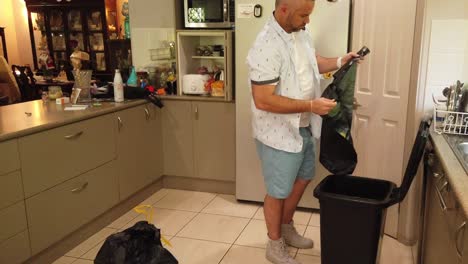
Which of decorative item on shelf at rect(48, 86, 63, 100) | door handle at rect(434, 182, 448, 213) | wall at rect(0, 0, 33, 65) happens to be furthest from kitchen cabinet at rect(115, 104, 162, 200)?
wall at rect(0, 0, 33, 65)

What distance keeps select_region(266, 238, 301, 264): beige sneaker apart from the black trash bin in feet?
1.13

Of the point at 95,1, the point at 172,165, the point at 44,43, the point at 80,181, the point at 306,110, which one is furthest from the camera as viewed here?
the point at 44,43

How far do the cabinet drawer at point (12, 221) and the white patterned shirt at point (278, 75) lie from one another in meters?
1.33

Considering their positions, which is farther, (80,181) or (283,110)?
(80,181)

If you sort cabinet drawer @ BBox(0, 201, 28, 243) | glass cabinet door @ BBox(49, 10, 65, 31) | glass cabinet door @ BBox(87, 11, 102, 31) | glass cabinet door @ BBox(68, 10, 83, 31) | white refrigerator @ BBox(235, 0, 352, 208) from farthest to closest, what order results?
1. glass cabinet door @ BBox(49, 10, 65, 31)
2. glass cabinet door @ BBox(68, 10, 83, 31)
3. glass cabinet door @ BBox(87, 11, 102, 31)
4. white refrigerator @ BBox(235, 0, 352, 208)
5. cabinet drawer @ BBox(0, 201, 28, 243)

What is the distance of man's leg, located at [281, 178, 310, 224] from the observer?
8.06 ft

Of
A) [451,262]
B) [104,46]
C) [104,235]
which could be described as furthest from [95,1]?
[451,262]

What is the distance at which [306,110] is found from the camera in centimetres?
204

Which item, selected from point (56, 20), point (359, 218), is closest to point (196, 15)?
point (359, 218)

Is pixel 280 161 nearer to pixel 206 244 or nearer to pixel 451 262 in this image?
pixel 206 244

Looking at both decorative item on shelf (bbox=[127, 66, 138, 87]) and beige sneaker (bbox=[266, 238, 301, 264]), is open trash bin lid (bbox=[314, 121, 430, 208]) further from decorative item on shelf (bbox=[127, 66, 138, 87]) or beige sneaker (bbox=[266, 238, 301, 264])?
decorative item on shelf (bbox=[127, 66, 138, 87])

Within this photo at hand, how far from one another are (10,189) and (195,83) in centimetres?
165

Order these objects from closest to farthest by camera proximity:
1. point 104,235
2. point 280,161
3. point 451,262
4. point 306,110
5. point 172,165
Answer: point 451,262 → point 306,110 → point 280,161 → point 104,235 → point 172,165

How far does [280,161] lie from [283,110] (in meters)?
0.32
